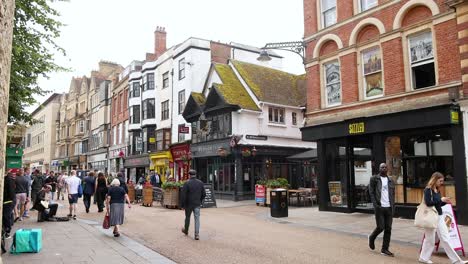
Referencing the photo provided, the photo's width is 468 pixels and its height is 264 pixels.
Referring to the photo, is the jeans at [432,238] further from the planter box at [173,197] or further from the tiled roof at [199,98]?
the tiled roof at [199,98]

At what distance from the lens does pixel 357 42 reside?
1570cm

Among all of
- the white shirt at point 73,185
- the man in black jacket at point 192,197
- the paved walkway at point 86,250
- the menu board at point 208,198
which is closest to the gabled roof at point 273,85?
the menu board at point 208,198

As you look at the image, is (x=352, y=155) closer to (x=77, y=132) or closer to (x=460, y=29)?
(x=460, y=29)

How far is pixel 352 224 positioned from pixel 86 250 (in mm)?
8210

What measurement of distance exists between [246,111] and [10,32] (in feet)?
72.9

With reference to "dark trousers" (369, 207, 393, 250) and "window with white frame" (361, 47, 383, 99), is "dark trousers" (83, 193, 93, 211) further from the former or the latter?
"dark trousers" (369, 207, 393, 250)

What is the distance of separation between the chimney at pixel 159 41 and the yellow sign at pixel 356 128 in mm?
26536

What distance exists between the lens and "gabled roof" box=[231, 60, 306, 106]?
2712cm

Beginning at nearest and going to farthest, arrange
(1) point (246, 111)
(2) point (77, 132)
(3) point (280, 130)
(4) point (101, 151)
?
(1) point (246, 111) < (3) point (280, 130) < (4) point (101, 151) < (2) point (77, 132)

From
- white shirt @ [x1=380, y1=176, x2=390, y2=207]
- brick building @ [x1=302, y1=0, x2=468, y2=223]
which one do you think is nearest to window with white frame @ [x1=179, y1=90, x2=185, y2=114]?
brick building @ [x1=302, y1=0, x2=468, y2=223]

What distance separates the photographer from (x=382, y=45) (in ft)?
48.1

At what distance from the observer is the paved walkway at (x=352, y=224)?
1035cm

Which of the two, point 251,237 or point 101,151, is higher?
point 101,151

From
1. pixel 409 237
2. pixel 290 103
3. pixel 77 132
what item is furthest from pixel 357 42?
pixel 77 132
